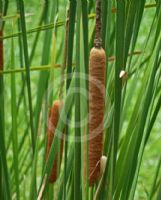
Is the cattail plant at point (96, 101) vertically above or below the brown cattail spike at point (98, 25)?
below

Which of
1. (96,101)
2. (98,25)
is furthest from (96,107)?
(98,25)

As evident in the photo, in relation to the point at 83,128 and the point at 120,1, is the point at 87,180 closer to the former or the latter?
the point at 83,128

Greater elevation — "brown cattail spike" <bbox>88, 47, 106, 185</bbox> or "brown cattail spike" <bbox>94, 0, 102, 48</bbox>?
"brown cattail spike" <bbox>94, 0, 102, 48</bbox>

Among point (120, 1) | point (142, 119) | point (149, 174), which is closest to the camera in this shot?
point (120, 1)

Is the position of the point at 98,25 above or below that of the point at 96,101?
above

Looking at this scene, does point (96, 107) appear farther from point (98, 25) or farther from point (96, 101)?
point (98, 25)

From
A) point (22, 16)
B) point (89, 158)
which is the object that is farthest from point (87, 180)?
point (22, 16)

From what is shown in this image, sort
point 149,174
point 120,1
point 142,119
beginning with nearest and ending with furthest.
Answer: point 120,1 → point 142,119 → point 149,174
